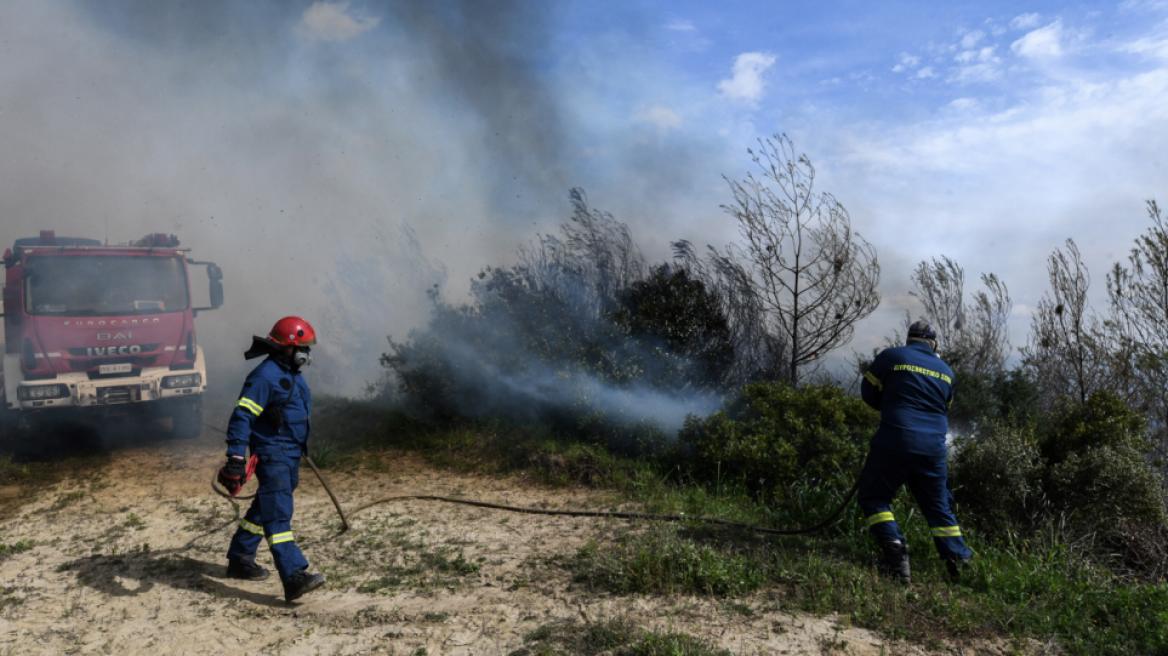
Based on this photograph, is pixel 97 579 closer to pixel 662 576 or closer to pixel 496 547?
pixel 496 547

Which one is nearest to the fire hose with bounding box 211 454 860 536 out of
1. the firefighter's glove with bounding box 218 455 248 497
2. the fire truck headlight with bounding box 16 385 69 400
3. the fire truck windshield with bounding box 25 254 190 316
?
the firefighter's glove with bounding box 218 455 248 497

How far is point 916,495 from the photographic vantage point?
4.57 metres

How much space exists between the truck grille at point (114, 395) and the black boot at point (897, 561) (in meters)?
9.52

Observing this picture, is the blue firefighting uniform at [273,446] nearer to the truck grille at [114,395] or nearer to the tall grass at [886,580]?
the tall grass at [886,580]

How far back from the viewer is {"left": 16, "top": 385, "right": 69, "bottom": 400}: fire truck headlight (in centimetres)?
812

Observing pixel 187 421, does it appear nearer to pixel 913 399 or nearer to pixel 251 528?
pixel 251 528

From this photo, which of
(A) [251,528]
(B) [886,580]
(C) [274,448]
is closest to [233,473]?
(C) [274,448]

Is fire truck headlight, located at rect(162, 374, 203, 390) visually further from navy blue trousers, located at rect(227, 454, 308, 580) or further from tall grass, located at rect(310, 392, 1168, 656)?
tall grass, located at rect(310, 392, 1168, 656)

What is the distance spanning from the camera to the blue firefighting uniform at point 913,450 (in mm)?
4445

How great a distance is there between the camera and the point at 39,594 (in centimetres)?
452

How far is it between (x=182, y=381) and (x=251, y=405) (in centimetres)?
596

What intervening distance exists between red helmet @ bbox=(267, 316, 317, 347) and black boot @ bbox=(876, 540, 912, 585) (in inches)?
178

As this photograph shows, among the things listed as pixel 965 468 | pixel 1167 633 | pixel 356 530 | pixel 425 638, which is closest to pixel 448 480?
pixel 356 530

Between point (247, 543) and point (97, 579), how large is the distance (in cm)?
120
